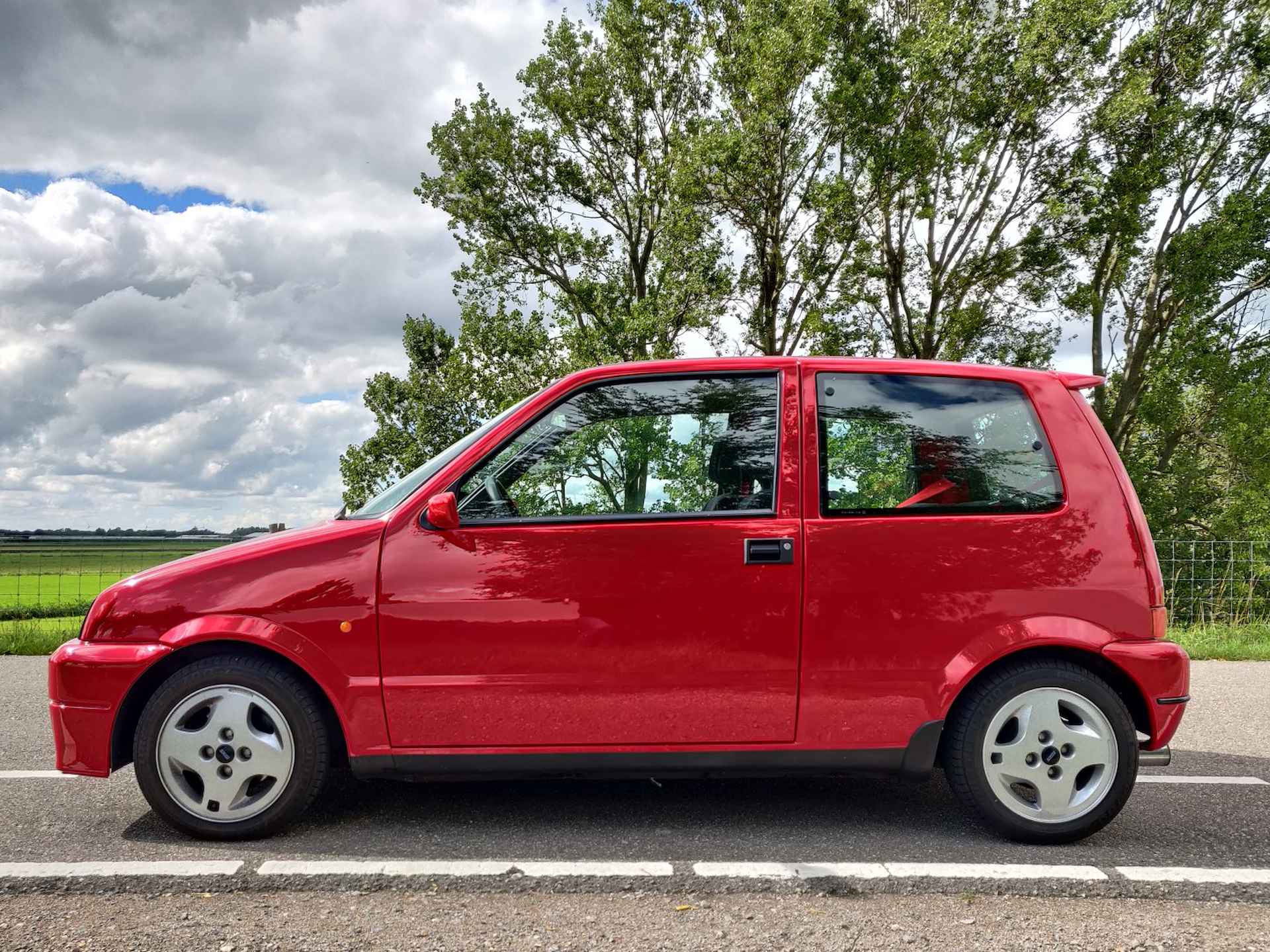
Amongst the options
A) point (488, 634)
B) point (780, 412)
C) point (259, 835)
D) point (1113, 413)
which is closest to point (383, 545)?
point (488, 634)

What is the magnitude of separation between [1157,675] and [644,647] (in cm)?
198

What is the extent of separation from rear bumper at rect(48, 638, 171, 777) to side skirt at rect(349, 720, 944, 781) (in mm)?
915

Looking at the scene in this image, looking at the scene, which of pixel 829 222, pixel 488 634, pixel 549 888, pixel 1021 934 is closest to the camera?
pixel 1021 934

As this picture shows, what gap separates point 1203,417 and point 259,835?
76.4 feet

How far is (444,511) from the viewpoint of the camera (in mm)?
3568

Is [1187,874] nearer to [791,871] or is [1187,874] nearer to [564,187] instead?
[791,871]

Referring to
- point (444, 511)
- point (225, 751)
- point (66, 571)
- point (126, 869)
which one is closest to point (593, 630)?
point (444, 511)

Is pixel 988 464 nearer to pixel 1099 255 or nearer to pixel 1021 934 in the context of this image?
pixel 1021 934

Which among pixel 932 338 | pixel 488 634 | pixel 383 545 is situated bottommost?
pixel 488 634

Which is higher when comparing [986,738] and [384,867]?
[986,738]

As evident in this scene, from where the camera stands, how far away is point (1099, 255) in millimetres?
21781

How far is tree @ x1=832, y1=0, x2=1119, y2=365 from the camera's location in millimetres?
19047

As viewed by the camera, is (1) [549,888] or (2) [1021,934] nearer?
(2) [1021,934]

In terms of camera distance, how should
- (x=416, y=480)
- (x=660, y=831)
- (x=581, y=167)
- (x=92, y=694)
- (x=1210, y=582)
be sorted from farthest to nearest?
(x=581, y=167) → (x=1210, y=582) → (x=416, y=480) → (x=660, y=831) → (x=92, y=694)
